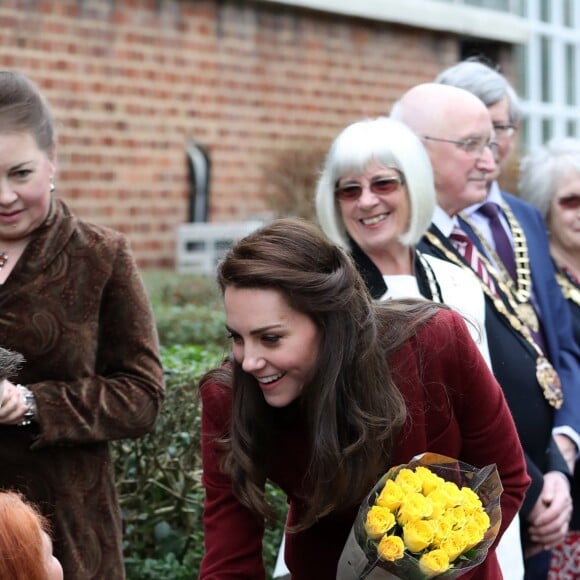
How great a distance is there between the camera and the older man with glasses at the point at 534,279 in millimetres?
4355

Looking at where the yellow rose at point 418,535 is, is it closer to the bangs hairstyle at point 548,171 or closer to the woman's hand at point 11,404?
the woman's hand at point 11,404

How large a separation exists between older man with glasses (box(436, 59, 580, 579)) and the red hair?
2.28 metres

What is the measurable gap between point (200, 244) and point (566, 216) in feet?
17.2

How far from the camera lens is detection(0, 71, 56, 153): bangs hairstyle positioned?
336 centimetres

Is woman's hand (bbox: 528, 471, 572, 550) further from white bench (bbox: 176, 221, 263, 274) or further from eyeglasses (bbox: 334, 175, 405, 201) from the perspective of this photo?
white bench (bbox: 176, 221, 263, 274)

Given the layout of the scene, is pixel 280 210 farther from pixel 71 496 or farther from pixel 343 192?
pixel 71 496

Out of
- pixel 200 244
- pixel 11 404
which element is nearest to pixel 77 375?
pixel 11 404

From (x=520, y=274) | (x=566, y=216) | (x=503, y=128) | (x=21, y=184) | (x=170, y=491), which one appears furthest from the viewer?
(x=503, y=128)

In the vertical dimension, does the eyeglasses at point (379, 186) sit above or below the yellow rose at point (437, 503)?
above

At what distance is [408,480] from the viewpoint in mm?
2770

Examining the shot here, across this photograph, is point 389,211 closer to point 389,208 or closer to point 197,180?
point 389,208

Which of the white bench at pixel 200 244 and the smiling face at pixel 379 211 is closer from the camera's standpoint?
the smiling face at pixel 379 211

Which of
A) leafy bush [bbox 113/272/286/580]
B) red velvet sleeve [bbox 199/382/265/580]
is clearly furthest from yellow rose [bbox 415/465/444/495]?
leafy bush [bbox 113/272/286/580]

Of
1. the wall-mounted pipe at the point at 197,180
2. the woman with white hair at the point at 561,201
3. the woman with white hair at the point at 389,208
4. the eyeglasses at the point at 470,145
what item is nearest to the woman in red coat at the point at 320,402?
the woman with white hair at the point at 389,208
